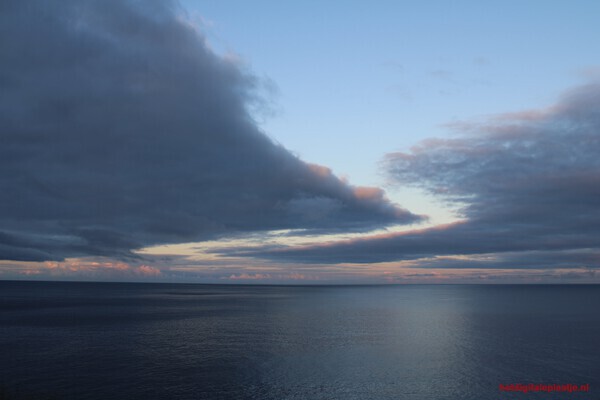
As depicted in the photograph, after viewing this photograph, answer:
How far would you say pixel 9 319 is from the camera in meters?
132

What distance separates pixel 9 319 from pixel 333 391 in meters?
118

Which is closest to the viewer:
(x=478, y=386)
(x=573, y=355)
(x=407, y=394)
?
(x=407, y=394)

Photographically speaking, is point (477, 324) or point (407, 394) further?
point (477, 324)

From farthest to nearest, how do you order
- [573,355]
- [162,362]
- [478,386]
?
[573,355] → [162,362] → [478,386]

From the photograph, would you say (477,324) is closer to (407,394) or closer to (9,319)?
(407,394)

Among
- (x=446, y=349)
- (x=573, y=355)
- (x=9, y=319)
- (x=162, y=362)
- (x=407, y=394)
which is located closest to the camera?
(x=407, y=394)

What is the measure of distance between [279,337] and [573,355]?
57.8 meters

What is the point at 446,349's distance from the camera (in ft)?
287

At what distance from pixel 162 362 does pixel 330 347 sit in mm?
32087

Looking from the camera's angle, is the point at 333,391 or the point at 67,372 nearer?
the point at 333,391

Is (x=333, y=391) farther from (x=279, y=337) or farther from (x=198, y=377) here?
(x=279, y=337)

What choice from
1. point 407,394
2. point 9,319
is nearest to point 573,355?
point 407,394

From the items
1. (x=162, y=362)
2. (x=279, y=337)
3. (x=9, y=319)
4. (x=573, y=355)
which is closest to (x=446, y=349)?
(x=573, y=355)

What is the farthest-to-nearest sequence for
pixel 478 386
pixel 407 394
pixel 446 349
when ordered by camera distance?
pixel 446 349
pixel 478 386
pixel 407 394
